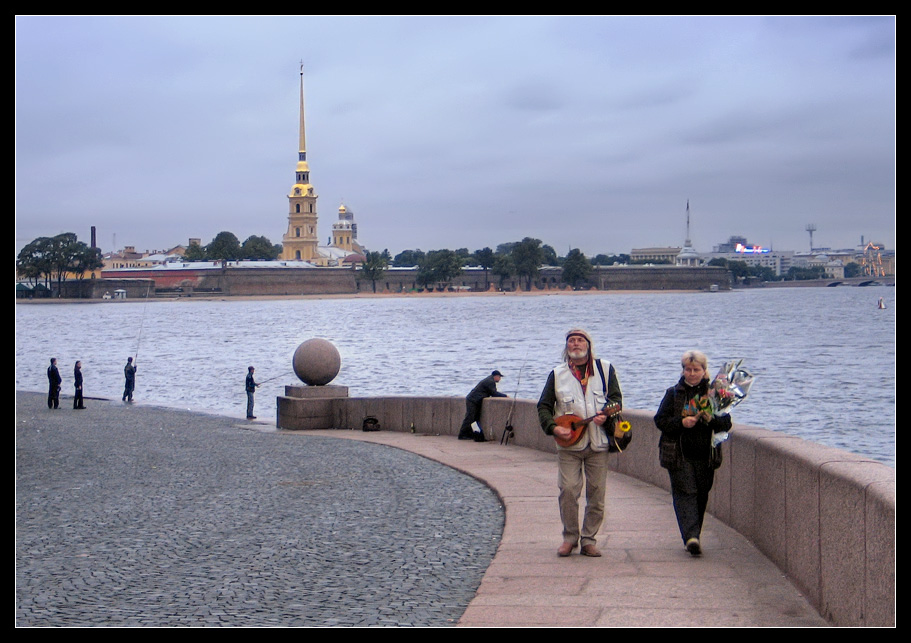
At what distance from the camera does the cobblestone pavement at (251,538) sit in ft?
19.9

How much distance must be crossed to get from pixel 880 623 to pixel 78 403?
2337cm

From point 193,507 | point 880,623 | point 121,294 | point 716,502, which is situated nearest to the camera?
point 880,623

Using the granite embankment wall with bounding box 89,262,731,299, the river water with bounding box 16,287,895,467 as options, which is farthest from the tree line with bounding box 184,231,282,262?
the river water with bounding box 16,287,895,467

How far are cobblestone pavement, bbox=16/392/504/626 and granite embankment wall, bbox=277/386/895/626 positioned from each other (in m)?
1.59

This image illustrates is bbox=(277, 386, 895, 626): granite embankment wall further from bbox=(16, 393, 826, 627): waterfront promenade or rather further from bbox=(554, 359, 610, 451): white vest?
bbox=(554, 359, 610, 451): white vest

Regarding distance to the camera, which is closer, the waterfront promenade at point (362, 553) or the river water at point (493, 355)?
the waterfront promenade at point (362, 553)

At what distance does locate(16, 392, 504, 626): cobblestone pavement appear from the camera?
239 inches

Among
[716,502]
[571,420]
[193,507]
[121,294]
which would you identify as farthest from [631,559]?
→ [121,294]

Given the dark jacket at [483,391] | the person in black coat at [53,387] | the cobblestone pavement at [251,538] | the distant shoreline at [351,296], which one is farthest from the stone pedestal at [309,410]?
the distant shoreline at [351,296]

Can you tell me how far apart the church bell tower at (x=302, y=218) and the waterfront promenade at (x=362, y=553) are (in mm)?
180984

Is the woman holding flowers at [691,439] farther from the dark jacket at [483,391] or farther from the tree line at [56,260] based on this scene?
the tree line at [56,260]

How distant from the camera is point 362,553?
292 inches
